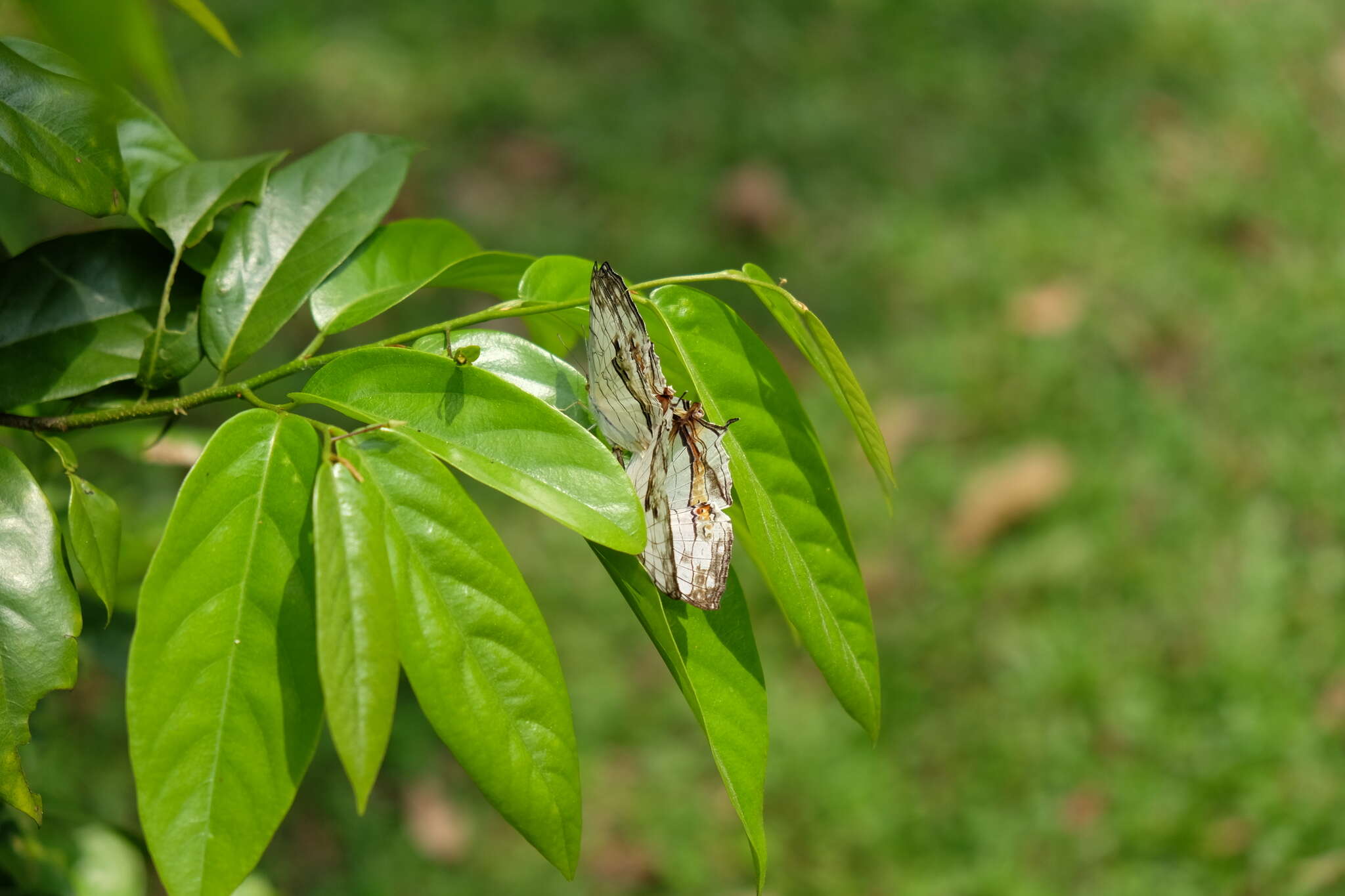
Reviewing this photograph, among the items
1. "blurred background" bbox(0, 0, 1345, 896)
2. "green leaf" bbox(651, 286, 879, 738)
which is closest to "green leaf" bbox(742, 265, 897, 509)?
"green leaf" bbox(651, 286, 879, 738)

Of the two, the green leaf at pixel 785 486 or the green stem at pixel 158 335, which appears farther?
the green stem at pixel 158 335

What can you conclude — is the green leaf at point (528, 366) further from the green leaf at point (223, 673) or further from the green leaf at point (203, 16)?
the green leaf at point (203, 16)

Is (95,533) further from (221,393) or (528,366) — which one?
(528,366)

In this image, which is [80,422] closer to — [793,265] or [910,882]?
[910,882]

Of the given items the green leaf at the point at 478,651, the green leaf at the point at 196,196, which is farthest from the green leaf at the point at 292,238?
the green leaf at the point at 478,651

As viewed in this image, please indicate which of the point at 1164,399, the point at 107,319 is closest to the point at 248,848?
the point at 107,319
